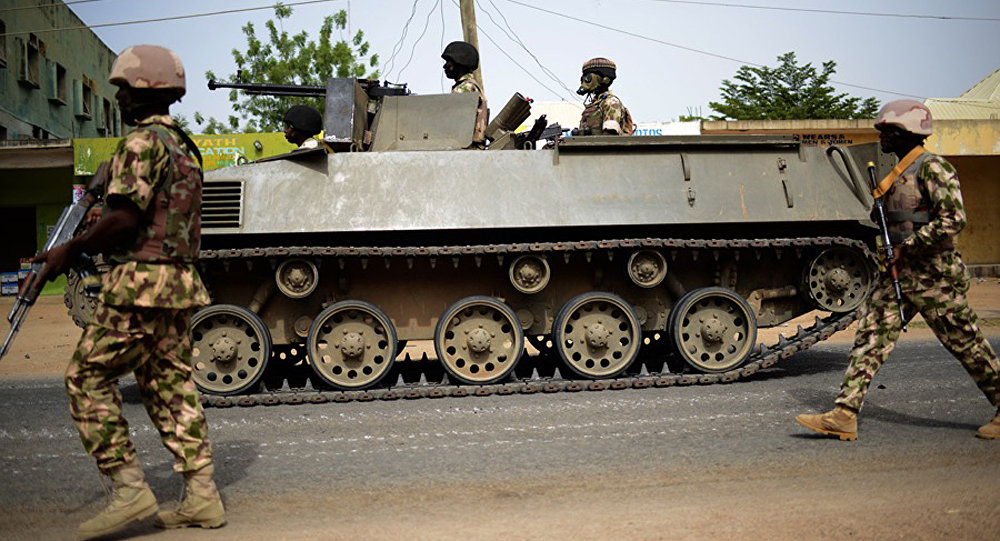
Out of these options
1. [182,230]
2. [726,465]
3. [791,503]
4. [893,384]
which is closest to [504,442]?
A: [726,465]

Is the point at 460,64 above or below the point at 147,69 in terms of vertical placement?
above

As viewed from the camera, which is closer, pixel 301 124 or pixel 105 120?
pixel 301 124

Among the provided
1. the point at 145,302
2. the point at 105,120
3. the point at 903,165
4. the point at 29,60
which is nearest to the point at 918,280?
the point at 903,165

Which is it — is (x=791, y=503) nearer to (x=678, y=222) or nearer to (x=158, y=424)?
(x=158, y=424)

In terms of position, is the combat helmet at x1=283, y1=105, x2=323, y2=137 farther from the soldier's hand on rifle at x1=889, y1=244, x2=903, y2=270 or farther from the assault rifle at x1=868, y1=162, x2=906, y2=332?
the soldier's hand on rifle at x1=889, y1=244, x2=903, y2=270

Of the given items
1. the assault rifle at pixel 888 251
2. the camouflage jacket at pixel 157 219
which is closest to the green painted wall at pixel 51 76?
the camouflage jacket at pixel 157 219

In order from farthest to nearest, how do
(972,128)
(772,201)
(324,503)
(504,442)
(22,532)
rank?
(972,128) < (772,201) < (504,442) < (324,503) < (22,532)

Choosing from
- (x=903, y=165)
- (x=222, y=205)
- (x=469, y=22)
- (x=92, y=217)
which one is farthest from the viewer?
(x=469, y=22)

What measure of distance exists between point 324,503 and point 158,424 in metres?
0.91

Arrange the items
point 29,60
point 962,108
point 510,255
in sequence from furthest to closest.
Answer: point 962,108
point 29,60
point 510,255

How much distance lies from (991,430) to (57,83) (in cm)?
3259

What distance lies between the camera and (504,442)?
19.9 feet

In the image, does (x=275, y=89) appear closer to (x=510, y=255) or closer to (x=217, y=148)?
(x=510, y=255)

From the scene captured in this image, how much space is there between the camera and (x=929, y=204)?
5707 mm
